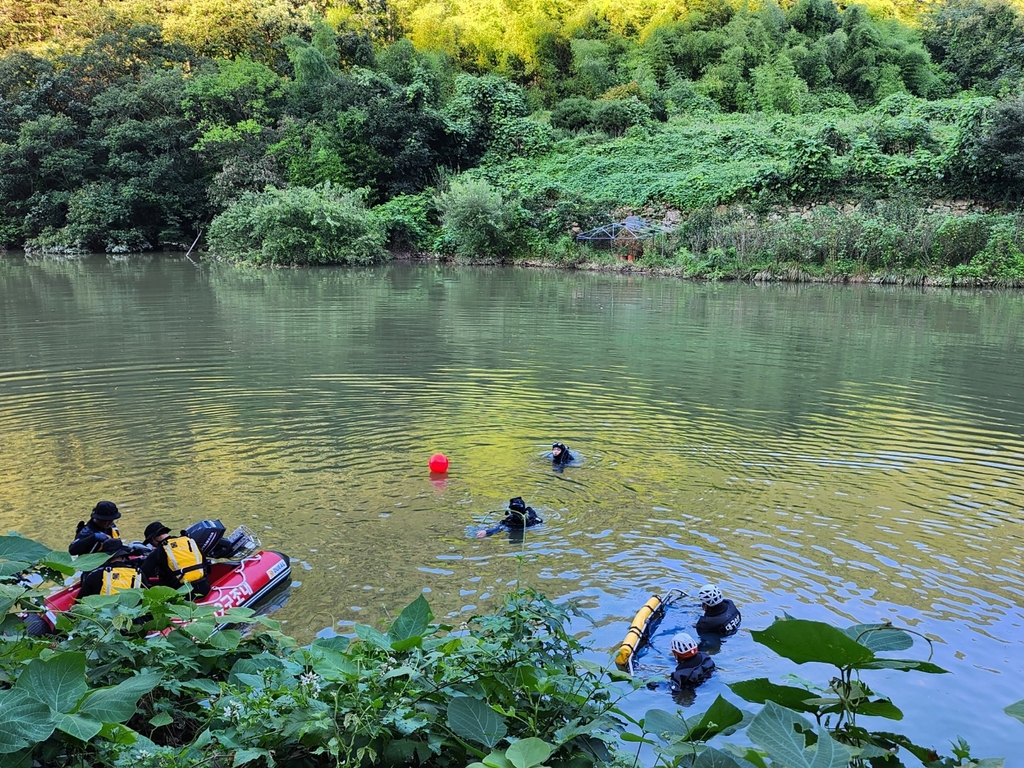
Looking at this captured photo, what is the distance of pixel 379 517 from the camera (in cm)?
677

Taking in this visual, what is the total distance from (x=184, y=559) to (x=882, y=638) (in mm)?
4683

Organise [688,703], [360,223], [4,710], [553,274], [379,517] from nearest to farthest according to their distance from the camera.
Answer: [4,710] < [688,703] < [379,517] < [553,274] < [360,223]

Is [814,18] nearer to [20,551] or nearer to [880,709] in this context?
[880,709]

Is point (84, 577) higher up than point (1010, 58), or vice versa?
point (1010, 58)

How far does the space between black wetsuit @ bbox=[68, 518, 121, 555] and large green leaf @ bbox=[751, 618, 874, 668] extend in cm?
452

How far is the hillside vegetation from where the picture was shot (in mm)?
27875

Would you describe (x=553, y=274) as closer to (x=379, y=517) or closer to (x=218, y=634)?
(x=379, y=517)

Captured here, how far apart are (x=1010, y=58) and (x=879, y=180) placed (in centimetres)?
1833

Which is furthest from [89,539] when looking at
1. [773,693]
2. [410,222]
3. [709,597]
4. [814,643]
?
[410,222]

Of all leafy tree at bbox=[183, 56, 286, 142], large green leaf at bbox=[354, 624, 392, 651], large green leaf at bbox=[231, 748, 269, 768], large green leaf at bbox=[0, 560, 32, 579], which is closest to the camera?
large green leaf at bbox=[231, 748, 269, 768]

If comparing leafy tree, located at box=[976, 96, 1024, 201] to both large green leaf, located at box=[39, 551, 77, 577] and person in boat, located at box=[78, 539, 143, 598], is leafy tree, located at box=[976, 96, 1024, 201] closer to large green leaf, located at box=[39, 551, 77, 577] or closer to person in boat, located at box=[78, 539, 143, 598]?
person in boat, located at box=[78, 539, 143, 598]

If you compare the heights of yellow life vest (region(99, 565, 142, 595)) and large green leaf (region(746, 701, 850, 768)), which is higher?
large green leaf (region(746, 701, 850, 768))

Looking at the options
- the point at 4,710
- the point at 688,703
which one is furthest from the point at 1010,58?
the point at 4,710

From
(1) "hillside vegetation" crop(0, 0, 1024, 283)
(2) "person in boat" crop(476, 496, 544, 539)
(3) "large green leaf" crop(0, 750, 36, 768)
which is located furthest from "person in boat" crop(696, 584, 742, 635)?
(1) "hillside vegetation" crop(0, 0, 1024, 283)
